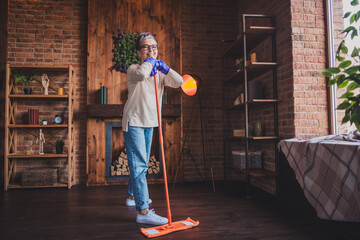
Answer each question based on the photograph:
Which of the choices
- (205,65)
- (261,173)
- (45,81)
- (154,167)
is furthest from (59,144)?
(261,173)

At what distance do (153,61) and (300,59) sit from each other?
159 centimetres

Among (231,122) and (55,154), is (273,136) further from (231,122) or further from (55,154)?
(55,154)

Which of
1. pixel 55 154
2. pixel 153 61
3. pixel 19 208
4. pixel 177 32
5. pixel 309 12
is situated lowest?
pixel 19 208

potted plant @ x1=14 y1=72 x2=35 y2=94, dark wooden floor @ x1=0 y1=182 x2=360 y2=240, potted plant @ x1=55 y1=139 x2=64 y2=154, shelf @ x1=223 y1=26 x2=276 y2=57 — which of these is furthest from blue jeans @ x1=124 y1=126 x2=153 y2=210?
potted plant @ x1=14 y1=72 x2=35 y2=94

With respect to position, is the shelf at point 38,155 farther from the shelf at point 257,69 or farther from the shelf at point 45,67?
the shelf at point 257,69

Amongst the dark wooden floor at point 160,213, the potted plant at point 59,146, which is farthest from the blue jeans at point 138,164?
the potted plant at point 59,146

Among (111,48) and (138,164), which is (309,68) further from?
(111,48)

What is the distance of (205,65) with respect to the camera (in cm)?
416

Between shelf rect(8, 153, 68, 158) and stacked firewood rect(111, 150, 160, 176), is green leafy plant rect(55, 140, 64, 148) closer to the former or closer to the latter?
shelf rect(8, 153, 68, 158)

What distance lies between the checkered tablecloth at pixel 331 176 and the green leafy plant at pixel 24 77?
358cm

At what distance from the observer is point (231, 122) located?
4.15m

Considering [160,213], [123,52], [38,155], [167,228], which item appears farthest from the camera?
[123,52]

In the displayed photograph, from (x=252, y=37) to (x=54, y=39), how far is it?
2936 mm

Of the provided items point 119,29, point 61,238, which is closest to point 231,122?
point 119,29
